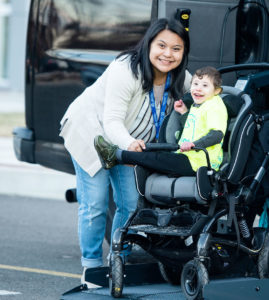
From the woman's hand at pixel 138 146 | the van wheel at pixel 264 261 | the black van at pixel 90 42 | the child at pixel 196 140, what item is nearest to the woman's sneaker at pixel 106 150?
the child at pixel 196 140

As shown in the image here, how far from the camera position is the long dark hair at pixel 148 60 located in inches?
218

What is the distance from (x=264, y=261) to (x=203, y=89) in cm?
98

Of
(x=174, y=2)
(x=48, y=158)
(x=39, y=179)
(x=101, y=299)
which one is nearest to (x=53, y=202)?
(x=39, y=179)

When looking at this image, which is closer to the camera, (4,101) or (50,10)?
(50,10)

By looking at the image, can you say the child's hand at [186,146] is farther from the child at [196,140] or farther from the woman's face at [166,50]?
the woman's face at [166,50]

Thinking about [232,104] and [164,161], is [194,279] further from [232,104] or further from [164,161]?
[232,104]

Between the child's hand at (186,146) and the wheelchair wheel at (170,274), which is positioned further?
the wheelchair wheel at (170,274)

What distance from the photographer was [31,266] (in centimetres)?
704

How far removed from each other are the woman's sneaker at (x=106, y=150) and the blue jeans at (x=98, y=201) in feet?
1.58

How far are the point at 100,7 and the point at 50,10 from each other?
57 cm

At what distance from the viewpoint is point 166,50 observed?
5516mm

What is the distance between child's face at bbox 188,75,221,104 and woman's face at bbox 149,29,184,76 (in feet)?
0.92

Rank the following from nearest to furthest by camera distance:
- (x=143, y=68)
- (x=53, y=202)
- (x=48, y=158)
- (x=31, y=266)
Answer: (x=143, y=68) → (x=31, y=266) → (x=48, y=158) → (x=53, y=202)

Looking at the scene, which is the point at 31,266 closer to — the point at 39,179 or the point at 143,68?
the point at 143,68
